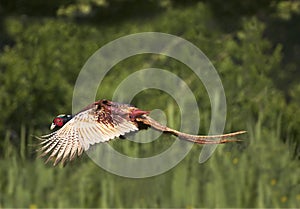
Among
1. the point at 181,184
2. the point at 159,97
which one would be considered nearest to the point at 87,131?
the point at 181,184

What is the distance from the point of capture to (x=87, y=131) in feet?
13.6

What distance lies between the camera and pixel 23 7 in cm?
924

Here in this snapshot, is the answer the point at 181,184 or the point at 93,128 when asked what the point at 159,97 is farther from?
the point at 93,128

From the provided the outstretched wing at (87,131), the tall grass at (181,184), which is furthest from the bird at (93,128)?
the tall grass at (181,184)

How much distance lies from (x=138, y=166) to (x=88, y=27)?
9.90ft

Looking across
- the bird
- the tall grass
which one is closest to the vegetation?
the tall grass

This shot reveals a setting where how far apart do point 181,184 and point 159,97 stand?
2355 mm

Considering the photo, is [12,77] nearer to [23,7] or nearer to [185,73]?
[23,7]

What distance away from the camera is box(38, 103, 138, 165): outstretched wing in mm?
4047

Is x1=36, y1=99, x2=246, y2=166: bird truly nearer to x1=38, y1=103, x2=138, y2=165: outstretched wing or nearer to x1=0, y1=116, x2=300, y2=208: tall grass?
x1=38, y1=103, x2=138, y2=165: outstretched wing

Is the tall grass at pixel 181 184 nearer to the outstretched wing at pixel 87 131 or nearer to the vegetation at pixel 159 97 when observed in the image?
the vegetation at pixel 159 97

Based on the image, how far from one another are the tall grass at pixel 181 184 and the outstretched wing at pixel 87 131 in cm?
171

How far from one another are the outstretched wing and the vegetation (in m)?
1.70

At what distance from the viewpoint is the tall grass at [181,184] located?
19.4 ft
